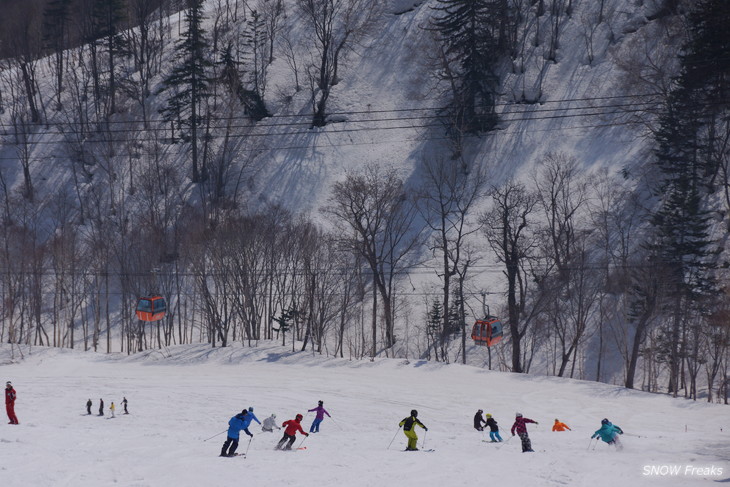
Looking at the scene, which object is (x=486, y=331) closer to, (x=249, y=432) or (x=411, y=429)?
(x=411, y=429)

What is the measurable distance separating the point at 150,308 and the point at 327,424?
Result: 15028mm

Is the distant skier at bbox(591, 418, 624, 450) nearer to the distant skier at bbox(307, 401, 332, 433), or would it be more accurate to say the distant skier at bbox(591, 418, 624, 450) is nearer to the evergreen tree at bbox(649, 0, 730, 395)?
the distant skier at bbox(307, 401, 332, 433)

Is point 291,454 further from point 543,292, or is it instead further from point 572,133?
point 572,133

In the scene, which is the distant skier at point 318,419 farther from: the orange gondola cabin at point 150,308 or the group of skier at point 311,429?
the orange gondola cabin at point 150,308

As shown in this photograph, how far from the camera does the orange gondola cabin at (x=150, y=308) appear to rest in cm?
3578

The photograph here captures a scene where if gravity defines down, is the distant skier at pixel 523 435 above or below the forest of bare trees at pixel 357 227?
below

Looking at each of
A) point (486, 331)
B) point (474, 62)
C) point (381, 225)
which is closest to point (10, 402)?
point (486, 331)

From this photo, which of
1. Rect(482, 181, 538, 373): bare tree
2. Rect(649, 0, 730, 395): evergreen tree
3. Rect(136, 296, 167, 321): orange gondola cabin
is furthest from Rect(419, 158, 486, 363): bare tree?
Rect(136, 296, 167, 321): orange gondola cabin

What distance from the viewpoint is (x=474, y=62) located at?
2336 inches

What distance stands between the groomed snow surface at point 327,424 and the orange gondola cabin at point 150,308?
2933 mm

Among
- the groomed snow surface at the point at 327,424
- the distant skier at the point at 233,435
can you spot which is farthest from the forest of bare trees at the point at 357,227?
the distant skier at the point at 233,435

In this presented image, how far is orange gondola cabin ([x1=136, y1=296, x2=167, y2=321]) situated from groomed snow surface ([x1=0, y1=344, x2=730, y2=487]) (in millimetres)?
2933

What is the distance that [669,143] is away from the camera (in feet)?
166

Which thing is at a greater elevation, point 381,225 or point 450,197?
point 450,197
